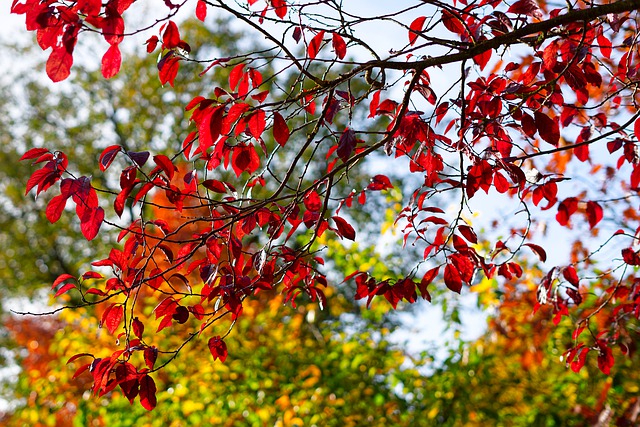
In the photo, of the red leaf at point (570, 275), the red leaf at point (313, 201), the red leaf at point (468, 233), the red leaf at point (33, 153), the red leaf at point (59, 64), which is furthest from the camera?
the red leaf at point (570, 275)

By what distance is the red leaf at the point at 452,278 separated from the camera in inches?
64.6

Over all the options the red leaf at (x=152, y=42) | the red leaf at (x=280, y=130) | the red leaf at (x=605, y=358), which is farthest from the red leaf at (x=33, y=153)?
the red leaf at (x=605, y=358)

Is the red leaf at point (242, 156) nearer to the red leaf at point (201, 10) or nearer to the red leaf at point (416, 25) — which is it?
the red leaf at point (201, 10)

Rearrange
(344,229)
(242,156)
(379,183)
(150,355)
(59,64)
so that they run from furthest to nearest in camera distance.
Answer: (379,183) → (344,229) → (242,156) → (150,355) → (59,64)

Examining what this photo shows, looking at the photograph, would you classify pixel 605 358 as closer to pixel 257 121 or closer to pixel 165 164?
pixel 257 121

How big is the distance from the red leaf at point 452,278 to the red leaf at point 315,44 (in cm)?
61

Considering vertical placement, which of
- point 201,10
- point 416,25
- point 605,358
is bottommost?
point 605,358

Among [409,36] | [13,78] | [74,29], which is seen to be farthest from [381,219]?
[74,29]

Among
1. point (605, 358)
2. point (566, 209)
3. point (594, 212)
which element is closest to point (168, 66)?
point (566, 209)

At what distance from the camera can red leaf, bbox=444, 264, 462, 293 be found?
1.64 m

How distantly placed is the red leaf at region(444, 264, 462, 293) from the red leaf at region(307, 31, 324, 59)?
1.99ft

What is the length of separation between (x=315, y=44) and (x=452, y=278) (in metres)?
0.66

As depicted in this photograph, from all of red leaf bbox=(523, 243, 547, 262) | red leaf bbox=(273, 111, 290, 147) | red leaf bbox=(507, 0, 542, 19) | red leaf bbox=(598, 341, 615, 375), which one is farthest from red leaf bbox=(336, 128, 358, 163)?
red leaf bbox=(598, 341, 615, 375)

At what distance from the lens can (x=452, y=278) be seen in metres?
1.66
